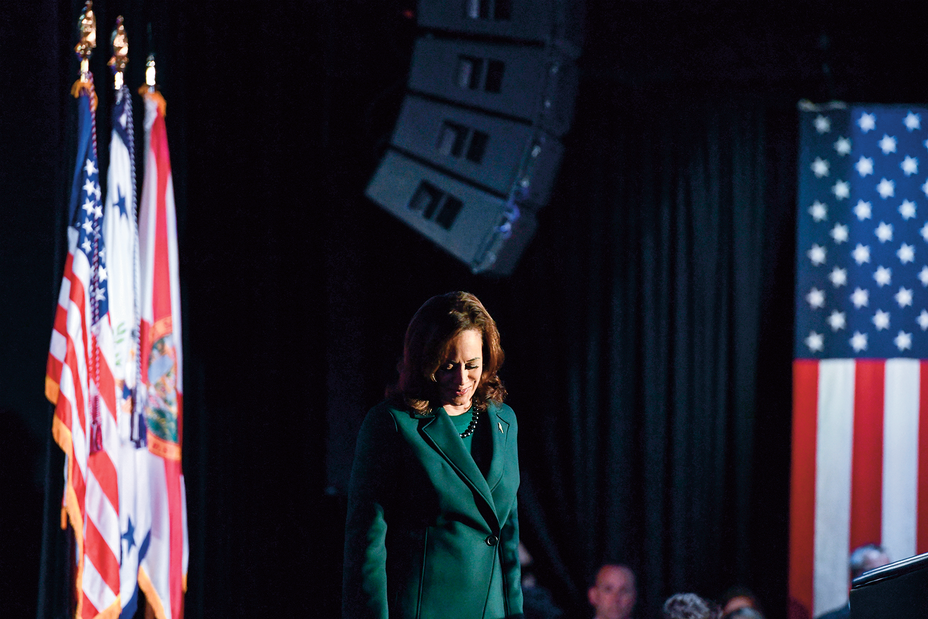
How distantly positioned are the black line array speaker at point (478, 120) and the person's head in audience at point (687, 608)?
6.20 feet

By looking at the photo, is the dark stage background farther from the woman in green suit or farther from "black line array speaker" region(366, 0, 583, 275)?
the woman in green suit

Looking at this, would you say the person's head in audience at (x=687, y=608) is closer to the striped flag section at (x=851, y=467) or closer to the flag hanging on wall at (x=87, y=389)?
the striped flag section at (x=851, y=467)

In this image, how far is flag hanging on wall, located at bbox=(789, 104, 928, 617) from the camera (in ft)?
15.0

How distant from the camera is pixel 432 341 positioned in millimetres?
1808

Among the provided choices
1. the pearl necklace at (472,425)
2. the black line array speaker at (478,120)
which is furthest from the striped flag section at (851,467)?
the pearl necklace at (472,425)

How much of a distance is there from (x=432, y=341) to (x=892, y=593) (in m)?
1.00

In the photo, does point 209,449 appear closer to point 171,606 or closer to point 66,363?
point 171,606

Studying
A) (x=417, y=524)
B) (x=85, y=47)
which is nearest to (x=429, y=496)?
(x=417, y=524)

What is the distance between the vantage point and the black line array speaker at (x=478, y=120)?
167 inches

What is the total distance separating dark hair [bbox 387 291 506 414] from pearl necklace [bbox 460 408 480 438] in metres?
0.09

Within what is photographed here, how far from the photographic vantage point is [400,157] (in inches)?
173

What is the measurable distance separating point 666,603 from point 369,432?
3.08 m

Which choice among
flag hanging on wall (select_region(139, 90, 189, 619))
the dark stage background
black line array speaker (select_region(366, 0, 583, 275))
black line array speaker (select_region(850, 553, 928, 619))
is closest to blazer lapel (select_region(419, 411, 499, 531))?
black line array speaker (select_region(850, 553, 928, 619))

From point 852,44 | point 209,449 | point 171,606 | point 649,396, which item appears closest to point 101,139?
point 209,449
